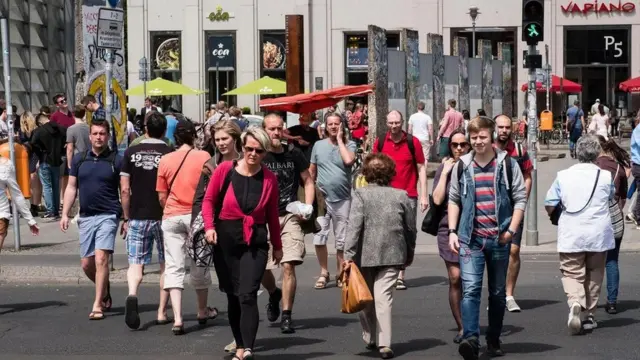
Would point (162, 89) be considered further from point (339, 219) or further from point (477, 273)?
point (477, 273)

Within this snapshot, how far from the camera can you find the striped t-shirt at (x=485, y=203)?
28.6 ft

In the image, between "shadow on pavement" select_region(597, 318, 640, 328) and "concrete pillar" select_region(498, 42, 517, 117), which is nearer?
"shadow on pavement" select_region(597, 318, 640, 328)

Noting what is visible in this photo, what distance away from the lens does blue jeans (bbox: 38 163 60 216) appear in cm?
1988

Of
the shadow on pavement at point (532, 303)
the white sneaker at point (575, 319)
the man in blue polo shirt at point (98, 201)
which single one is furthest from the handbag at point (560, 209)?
the man in blue polo shirt at point (98, 201)

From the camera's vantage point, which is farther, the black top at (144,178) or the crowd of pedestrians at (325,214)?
the black top at (144,178)

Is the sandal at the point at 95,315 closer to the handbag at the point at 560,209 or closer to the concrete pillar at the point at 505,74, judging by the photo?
the handbag at the point at 560,209

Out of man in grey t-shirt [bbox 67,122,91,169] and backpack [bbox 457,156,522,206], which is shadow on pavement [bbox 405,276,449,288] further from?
man in grey t-shirt [bbox 67,122,91,169]

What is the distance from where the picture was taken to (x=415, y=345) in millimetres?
9570

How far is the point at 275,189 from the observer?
8836 mm

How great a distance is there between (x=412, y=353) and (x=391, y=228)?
0.98 m

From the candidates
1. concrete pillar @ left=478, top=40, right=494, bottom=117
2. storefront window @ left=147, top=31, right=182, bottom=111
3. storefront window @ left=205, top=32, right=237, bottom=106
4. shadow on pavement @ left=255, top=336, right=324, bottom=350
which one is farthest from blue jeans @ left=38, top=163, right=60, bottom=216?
storefront window @ left=147, top=31, right=182, bottom=111

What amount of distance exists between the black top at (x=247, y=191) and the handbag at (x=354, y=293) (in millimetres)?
835

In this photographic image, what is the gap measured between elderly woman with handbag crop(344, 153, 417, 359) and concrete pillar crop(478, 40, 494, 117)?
2764cm

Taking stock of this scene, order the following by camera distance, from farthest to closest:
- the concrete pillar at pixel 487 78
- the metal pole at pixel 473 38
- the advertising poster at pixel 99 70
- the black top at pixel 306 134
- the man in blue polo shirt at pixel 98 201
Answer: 1. the metal pole at pixel 473 38
2. the concrete pillar at pixel 487 78
3. the advertising poster at pixel 99 70
4. the black top at pixel 306 134
5. the man in blue polo shirt at pixel 98 201
